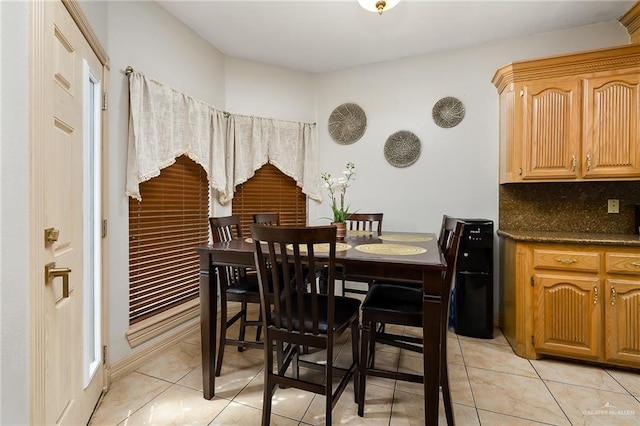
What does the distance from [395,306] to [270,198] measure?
2.20m

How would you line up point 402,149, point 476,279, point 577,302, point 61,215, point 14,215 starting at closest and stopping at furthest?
point 14,215 < point 61,215 < point 577,302 < point 476,279 < point 402,149

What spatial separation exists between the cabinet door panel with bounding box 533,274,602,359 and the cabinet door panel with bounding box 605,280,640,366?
0.06 meters

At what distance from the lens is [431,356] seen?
1485 millimetres

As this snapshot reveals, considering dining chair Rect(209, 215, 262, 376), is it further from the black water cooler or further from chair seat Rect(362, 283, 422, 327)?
the black water cooler

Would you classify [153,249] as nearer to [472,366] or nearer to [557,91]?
[472,366]

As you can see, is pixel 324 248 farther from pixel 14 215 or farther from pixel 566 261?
pixel 566 261

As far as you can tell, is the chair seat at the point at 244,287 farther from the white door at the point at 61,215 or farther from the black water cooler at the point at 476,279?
the black water cooler at the point at 476,279

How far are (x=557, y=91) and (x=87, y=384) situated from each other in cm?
A: 376

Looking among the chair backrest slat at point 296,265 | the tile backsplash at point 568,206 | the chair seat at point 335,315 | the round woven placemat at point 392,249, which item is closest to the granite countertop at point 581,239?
the tile backsplash at point 568,206

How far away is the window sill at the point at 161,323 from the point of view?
2215 mm

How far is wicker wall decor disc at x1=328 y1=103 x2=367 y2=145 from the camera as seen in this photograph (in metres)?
3.54

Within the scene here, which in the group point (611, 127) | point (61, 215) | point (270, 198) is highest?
point (611, 127)

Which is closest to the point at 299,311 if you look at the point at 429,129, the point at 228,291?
the point at 228,291

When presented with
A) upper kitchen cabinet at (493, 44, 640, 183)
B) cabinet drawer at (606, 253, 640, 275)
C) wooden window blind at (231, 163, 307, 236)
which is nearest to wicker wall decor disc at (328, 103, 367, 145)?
wooden window blind at (231, 163, 307, 236)
